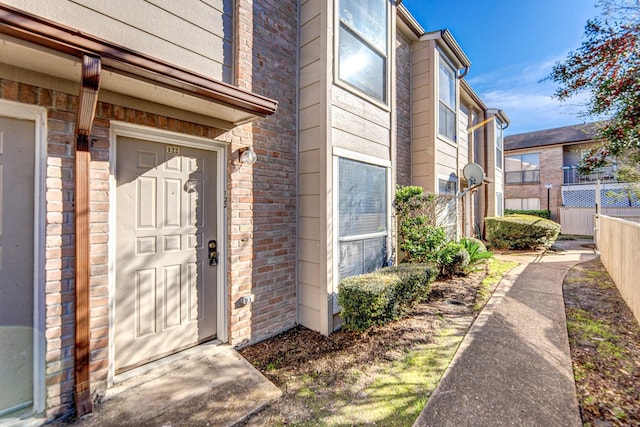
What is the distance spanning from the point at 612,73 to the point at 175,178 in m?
6.12

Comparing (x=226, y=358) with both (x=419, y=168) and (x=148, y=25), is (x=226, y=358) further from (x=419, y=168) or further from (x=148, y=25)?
(x=419, y=168)

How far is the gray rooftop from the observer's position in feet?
64.0

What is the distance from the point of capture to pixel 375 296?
3.60 meters

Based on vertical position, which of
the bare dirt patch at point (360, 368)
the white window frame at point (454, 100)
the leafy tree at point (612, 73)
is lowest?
the bare dirt patch at point (360, 368)

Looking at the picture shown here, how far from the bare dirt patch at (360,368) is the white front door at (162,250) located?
91 centimetres

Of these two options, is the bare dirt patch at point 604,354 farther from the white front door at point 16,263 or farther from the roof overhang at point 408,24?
the roof overhang at point 408,24

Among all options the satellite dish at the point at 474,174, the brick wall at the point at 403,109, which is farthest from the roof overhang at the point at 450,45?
the satellite dish at the point at 474,174

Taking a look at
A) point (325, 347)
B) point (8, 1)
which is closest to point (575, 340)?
point (325, 347)

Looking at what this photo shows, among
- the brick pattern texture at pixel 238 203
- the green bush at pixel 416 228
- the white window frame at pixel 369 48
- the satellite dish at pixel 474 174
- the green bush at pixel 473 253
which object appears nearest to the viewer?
the brick pattern texture at pixel 238 203

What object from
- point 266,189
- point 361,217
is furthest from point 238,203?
point 361,217

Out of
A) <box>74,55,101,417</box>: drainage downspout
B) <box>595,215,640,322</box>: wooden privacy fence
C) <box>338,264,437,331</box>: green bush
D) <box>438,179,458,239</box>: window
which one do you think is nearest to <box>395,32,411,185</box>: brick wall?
<box>438,179,458,239</box>: window

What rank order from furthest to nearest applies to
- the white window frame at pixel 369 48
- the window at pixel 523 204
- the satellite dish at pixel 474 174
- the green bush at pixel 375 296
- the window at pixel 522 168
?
the window at pixel 522 168, the window at pixel 523 204, the satellite dish at pixel 474 174, the white window frame at pixel 369 48, the green bush at pixel 375 296

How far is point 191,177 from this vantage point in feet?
10.9

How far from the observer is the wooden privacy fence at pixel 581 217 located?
16.0m
